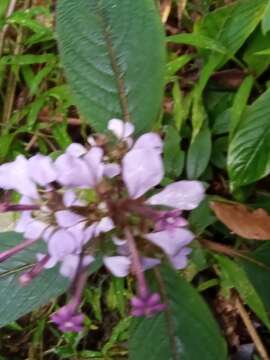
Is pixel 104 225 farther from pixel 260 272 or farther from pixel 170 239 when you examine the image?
pixel 260 272

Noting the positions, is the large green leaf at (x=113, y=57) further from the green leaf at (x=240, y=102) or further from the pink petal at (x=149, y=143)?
the green leaf at (x=240, y=102)

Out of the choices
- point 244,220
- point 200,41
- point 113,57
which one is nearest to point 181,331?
point 244,220

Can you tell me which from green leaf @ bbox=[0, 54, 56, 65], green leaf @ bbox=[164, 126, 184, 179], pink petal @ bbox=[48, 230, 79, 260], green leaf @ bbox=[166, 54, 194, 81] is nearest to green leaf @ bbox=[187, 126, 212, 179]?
green leaf @ bbox=[164, 126, 184, 179]

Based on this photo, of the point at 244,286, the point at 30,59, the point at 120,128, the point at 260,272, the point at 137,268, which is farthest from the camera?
the point at 30,59

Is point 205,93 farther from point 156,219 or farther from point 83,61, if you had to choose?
point 156,219

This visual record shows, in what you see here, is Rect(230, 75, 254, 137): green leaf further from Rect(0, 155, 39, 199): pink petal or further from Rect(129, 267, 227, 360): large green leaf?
Rect(0, 155, 39, 199): pink petal
